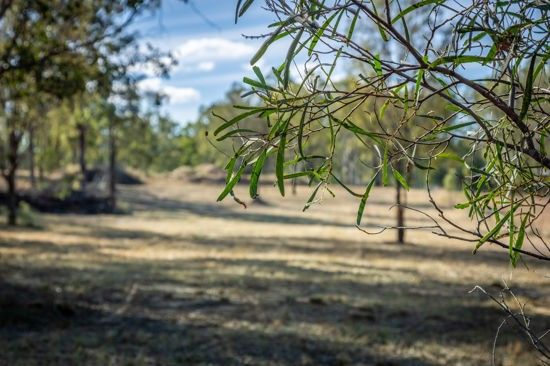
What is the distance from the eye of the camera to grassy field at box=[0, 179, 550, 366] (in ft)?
22.4

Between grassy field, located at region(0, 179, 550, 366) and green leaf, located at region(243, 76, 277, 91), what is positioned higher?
green leaf, located at region(243, 76, 277, 91)

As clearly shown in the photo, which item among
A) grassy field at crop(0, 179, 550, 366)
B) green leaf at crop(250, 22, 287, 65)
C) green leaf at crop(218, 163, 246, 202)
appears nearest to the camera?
green leaf at crop(250, 22, 287, 65)

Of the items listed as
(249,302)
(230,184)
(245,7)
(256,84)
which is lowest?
(249,302)

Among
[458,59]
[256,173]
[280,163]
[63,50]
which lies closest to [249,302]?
[63,50]

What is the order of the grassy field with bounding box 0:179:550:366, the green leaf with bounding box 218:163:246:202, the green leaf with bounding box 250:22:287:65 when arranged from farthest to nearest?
the grassy field with bounding box 0:179:550:366, the green leaf with bounding box 218:163:246:202, the green leaf with bounding box 250:22:287:65

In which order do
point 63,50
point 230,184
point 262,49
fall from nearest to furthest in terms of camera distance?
point 262,49, point 230,184, point 63,50

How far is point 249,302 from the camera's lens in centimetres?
972

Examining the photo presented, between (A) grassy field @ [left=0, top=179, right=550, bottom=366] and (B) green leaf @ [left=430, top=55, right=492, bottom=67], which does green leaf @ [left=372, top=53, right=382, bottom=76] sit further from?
(A) grassy field @ [left=0, top=179, right=550, bottom=366]

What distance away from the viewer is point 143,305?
923cm

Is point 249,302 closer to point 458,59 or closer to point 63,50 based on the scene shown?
point 63,50

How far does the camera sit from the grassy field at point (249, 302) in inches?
269

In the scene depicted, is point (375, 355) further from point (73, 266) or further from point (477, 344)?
point (73, 266)

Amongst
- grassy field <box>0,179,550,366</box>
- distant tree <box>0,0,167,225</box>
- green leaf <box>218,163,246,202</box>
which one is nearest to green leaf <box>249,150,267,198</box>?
green leaf <box>218,163,246,202</box>

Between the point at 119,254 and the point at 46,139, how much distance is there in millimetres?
26437
